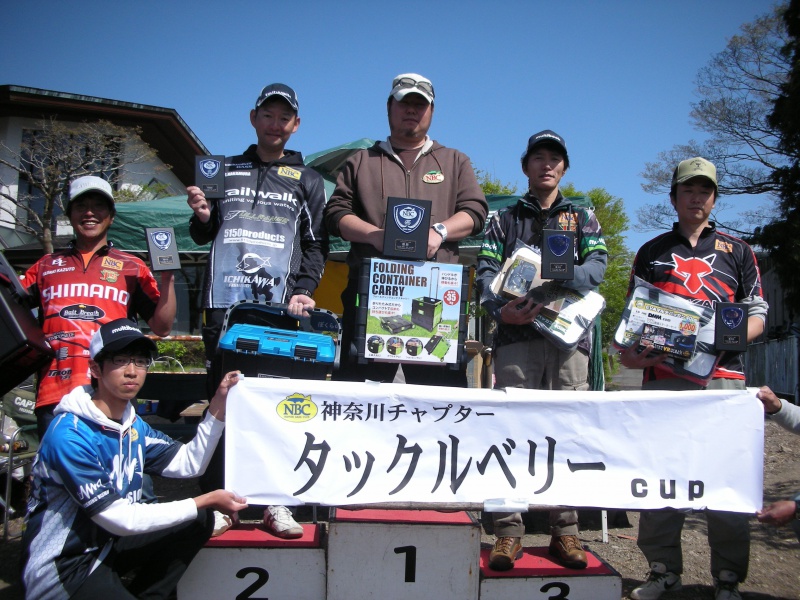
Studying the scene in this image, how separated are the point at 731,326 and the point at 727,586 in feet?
4.09

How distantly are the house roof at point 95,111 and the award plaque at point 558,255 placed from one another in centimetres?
2407

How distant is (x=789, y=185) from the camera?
16344mm

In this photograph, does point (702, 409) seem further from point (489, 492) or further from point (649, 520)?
point (489, 492)

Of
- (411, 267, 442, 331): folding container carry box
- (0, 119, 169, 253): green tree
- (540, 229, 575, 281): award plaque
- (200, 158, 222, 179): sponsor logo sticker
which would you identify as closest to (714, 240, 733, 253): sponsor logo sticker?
(540, 229, 575, 281): award plaque

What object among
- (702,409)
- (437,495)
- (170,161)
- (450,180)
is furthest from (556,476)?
(170,161)

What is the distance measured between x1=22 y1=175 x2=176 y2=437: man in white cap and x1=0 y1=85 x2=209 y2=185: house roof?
22903 millimetres

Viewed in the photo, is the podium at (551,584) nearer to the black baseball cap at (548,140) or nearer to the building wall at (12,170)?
the black baseball cap at (548,140)

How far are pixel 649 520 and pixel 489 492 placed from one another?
3.25 ft

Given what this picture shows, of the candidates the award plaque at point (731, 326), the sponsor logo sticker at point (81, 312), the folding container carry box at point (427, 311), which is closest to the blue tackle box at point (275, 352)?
the folding container carry box at point (427, 311)

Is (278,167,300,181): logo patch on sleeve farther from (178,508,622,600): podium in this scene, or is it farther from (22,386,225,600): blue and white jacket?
(178,508,622,600): podium

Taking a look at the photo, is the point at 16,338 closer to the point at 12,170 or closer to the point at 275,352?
the point at 275,352

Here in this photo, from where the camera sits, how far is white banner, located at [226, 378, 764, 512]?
111 inches

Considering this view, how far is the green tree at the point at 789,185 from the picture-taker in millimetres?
14898

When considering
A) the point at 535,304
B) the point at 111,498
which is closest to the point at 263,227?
the point at 535,304
